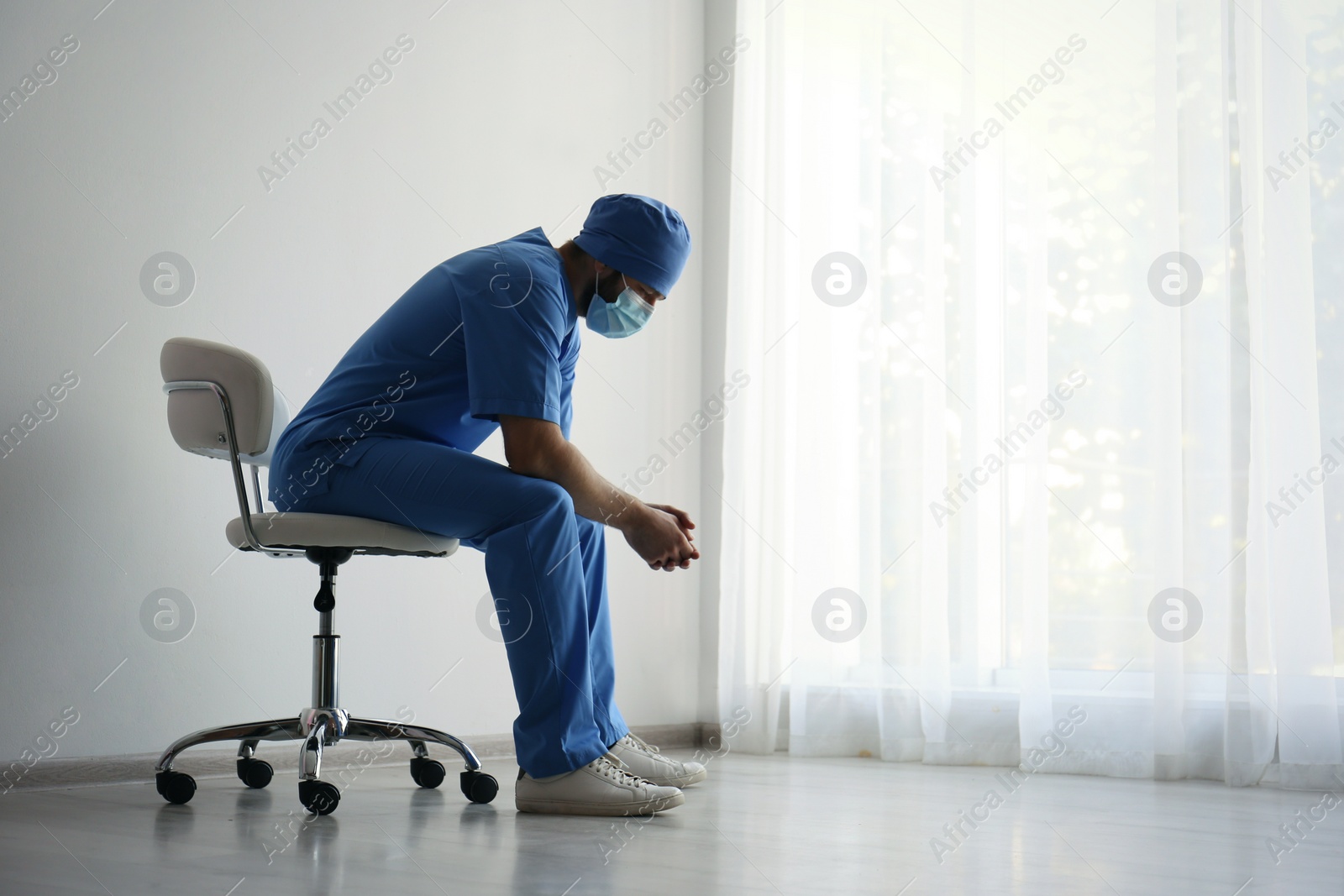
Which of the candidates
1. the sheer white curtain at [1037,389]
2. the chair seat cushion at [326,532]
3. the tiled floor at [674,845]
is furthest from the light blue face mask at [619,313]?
the sheer white curtain at [1037,389]

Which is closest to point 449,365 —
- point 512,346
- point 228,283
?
point 512,346

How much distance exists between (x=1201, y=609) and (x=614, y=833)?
1.63 meters

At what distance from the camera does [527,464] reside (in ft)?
5.99

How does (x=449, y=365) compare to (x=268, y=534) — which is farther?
(x=449, y=365)

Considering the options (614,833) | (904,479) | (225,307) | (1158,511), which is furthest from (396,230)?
(1158,511)

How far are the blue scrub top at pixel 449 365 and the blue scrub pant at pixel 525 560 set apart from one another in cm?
8

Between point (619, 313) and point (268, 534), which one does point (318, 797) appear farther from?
point (619, 313)

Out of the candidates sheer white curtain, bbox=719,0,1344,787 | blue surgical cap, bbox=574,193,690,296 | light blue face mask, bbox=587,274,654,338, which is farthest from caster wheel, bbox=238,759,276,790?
sheer white curtain, bbox=719,0,1344,787

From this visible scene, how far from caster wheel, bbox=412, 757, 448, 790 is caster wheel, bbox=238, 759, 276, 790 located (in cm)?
26

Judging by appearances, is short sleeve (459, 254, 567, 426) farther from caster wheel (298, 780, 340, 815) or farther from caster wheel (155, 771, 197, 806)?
caster wheel (155, 771, 197, 806)

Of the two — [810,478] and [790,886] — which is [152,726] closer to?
[790,886]

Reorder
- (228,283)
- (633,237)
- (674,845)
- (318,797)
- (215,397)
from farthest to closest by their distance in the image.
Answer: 1. (228,283)
2. (633,237)
3. (215,397)
4. (318,797)
5. (674,845)

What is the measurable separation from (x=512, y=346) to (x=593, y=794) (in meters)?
0.68

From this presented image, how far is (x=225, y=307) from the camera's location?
241 cm
